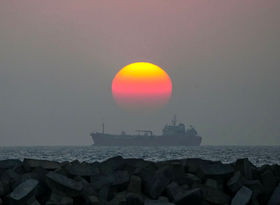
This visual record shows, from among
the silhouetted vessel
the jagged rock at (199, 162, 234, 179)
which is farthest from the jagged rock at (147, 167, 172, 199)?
the silhouetted vessel

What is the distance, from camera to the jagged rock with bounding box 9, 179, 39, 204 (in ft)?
30.3

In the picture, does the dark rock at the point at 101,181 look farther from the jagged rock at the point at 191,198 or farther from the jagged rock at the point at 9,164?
the jagged rock at the point at 9,164

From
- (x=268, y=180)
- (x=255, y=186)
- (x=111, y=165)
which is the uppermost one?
(x=111, y=165)

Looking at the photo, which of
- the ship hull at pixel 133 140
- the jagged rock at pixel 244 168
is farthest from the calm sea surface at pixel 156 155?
the ship hull at pixel 133 140

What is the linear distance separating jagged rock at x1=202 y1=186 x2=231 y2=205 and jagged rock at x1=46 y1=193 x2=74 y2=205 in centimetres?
→ 214

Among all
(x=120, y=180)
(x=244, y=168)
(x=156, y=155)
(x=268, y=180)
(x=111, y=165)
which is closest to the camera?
(x=120, y=180)

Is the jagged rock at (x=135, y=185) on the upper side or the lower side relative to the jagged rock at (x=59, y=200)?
upper

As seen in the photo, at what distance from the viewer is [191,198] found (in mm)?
9469

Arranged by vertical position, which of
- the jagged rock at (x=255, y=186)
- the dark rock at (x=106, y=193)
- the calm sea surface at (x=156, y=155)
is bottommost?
the dark rock at (x=106, y=193)

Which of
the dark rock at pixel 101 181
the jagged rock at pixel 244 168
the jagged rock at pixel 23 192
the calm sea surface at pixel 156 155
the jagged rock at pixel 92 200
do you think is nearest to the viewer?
the jagged rock at pixel 23 192

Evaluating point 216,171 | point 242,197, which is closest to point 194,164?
point 216,171

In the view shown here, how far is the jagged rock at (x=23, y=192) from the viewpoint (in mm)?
9227

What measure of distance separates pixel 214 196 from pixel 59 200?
246 centimetres

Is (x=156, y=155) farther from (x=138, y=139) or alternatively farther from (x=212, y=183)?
(x=138, y=139)
